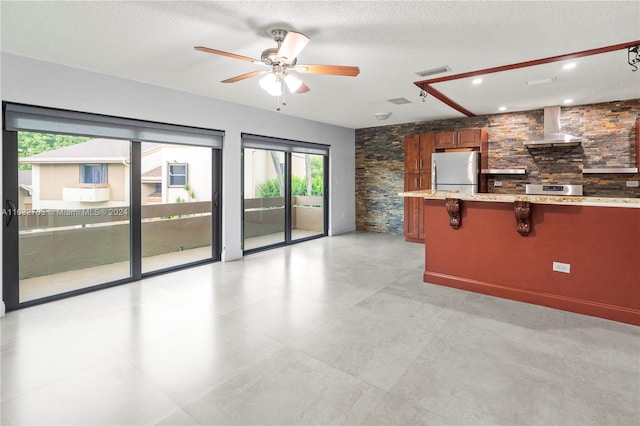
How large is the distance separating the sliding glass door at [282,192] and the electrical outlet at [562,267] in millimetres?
4405

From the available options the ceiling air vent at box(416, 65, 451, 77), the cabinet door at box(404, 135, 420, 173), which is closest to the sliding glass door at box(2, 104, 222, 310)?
the ceiling air vent at box(416, 65, 451, 77)

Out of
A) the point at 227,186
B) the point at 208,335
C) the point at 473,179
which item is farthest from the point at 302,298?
the point at 473,179

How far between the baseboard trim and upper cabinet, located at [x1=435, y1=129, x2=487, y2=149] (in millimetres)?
3161

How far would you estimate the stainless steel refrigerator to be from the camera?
Answer: 612 centimetres

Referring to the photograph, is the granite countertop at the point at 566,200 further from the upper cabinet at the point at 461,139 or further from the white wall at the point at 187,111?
the white wall at the point at 187,111

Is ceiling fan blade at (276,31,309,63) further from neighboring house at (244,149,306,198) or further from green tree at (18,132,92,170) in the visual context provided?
neighboring house at (244,149,306,198)

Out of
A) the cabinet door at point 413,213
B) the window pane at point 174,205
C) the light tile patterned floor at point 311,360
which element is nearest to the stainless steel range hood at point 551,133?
the cabinet door at point 413,213

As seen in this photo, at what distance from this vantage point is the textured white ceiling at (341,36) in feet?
8.00

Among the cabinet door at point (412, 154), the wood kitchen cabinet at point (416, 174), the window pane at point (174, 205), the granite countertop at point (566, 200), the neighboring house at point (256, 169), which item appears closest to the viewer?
the granite countertop at point (566, 200)

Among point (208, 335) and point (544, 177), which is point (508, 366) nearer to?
point (208, 335)

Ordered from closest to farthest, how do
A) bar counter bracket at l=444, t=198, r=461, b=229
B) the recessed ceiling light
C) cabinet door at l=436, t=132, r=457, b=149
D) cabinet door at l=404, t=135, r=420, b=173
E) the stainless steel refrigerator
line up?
bar counter bracket at l=444, t=198, r=461, b=229 → the recessed ceiling light → the stainless steel refrigerator → cabinet door at l=436, t=132, r=457, b=149 → cabinet door at l=404, t=135, r=420, b=173

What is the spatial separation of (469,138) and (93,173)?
5996mm

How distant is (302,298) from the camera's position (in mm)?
3730

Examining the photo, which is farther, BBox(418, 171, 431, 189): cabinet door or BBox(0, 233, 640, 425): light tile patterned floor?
BBox(418, 171, 431, 189): cabinet door
